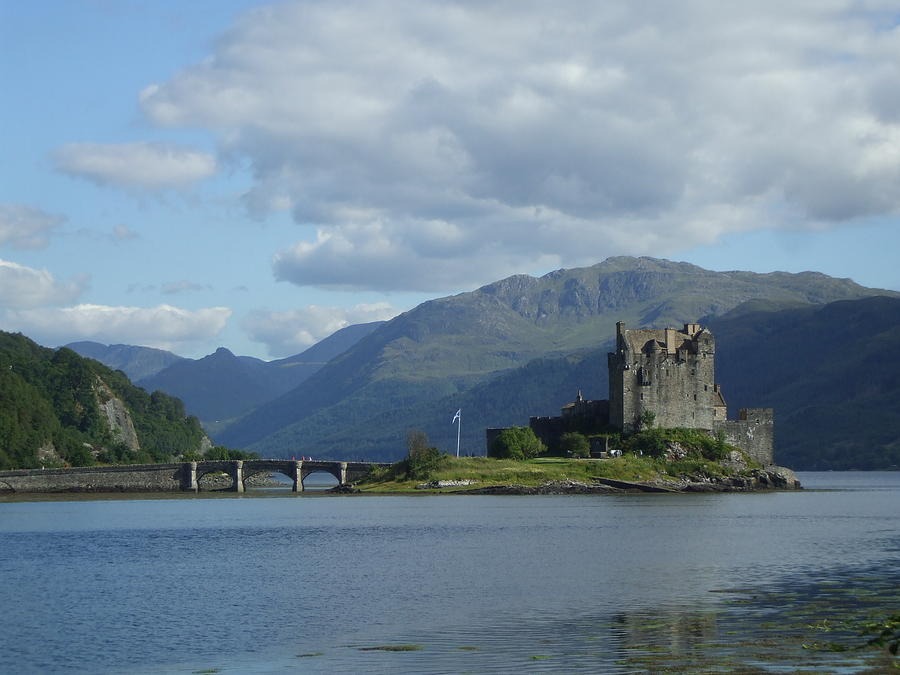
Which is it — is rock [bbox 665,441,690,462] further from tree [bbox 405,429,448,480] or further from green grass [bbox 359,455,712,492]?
tree [bbox 405,429,448,480]

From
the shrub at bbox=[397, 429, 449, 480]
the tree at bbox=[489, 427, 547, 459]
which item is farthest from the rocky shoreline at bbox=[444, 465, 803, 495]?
the tree at bbox=[489, 427, 547, 459]

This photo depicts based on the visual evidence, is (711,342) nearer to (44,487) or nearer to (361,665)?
(44,487)

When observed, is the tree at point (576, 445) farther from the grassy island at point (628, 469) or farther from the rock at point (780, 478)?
the rock at point (780, 478)

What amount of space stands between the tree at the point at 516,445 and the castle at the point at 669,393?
5.81 metres

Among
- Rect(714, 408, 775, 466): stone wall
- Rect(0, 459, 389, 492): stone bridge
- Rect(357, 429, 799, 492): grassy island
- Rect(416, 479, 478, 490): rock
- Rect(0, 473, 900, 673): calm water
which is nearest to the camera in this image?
Rect(0, 473, 900, 673): calm water

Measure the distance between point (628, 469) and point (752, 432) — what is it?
21.0m

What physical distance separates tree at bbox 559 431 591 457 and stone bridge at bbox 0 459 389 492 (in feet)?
94.3

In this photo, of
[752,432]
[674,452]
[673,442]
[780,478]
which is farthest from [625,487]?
[780,478]

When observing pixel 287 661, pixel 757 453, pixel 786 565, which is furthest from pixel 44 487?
pixel 287 661

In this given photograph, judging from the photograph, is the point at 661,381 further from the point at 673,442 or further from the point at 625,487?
the point at 625,487

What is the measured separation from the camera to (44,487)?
16988 cm

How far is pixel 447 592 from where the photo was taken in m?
53.0

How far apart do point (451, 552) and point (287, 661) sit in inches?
1331

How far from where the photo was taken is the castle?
14612 centimetres
